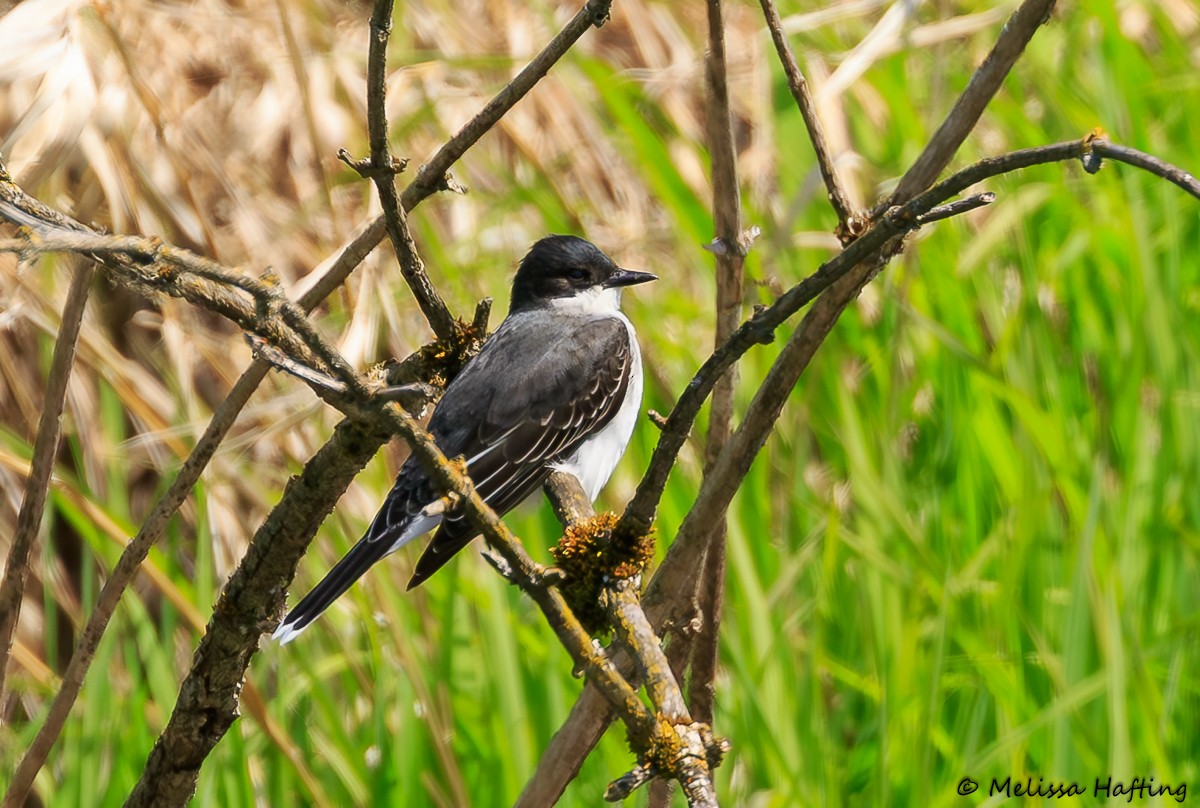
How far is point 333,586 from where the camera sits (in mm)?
3594

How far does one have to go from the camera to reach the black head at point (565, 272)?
4.80 metres

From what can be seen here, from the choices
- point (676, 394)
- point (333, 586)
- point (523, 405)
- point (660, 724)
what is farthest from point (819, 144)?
point (676, 394)

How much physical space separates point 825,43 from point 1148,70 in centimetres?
144

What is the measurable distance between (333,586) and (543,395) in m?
1.11

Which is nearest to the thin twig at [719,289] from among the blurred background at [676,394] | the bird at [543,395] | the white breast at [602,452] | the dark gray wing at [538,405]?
the blurred background at [676,394]

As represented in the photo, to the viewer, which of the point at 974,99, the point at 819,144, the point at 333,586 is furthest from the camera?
the point at 333,586

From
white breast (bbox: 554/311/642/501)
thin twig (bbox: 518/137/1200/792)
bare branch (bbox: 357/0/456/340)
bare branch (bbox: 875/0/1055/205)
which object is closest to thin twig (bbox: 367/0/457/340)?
bare branch (bbox: 357/0/456/340)

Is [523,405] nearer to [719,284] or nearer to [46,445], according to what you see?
[719,284]

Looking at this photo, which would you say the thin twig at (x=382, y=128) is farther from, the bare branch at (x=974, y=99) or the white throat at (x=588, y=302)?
the white throat at (x=588, y=302)

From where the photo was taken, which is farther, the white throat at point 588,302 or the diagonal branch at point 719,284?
the white throat at point 588,302

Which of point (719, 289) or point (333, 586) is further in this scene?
point (333, 586)

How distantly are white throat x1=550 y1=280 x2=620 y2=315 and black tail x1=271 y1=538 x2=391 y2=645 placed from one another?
144 centimetres

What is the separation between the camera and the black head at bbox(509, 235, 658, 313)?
480 cm

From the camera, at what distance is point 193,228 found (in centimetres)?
526
